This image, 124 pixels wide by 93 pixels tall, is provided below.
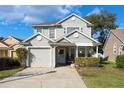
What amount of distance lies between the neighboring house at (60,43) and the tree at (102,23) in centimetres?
2731

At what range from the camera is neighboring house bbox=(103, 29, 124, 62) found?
3953 centimetres

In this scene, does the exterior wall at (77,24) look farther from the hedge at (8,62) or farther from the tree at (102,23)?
the tree at (102,23)

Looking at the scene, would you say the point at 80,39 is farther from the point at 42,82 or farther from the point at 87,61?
the point at 42,82

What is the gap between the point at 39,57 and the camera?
32.1 m

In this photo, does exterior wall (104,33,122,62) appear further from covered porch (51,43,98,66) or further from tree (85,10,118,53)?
tree (85,10,118,53)

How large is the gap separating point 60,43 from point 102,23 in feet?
111

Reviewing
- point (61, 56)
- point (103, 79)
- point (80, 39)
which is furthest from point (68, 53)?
point (103, 79)

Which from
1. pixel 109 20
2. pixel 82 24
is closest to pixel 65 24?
pixel 82 24

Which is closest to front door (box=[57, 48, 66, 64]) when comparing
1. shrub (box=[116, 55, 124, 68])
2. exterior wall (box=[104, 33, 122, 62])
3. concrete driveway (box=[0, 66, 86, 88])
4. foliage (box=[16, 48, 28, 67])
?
foliage (box=[16, 48, 28, 67])

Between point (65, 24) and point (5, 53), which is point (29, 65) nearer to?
point (65, 24)
